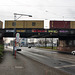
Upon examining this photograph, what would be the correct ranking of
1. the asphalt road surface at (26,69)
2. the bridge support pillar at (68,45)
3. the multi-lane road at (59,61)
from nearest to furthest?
the asphalt road surface at (26,69), the multi-lane road at (59,61), the bridge support pillar at (68,45)

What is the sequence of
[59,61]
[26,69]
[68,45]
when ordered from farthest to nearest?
[68,45], [59,61], [26,69]

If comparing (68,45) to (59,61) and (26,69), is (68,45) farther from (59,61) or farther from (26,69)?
(26,69)

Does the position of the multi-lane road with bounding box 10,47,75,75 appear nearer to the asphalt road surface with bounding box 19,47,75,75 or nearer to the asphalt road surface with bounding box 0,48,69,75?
the asphalt road surface with bounding box 19,47,75,75

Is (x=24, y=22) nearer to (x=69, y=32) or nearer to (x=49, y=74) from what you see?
(x=69, y=32)

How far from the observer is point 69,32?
38.5 metres

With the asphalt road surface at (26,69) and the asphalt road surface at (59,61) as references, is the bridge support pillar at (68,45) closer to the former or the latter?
the asphalt road surface at (59,61)

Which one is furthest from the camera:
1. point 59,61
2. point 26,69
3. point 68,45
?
point 68,45

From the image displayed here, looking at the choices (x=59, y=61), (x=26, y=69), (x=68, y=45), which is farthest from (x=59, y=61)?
(x=68, y=45)

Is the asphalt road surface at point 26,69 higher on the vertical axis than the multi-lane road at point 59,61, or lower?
higher

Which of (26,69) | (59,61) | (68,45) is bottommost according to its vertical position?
(59,61)

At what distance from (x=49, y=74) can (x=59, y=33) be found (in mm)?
29490

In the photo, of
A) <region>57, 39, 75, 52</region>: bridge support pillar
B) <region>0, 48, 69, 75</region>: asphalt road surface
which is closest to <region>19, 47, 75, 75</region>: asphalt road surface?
<region>0, 48, 69, 75</region>: asphalt road surface

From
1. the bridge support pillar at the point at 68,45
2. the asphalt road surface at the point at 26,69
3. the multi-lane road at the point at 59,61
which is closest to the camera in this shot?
the asphalt road surface at the point at 26,69

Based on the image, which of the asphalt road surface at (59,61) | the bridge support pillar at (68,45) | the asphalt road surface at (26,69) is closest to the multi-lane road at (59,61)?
the asphalt road surface at (59,61)
